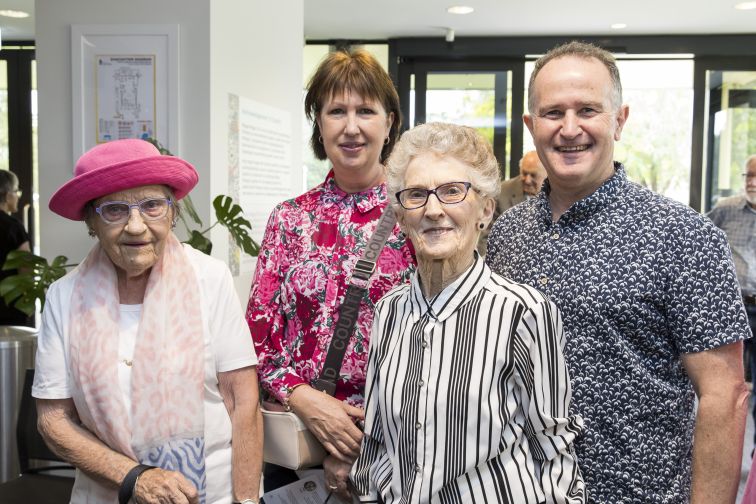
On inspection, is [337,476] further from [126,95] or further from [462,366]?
[126,95]

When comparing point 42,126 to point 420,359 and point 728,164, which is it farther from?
point 728,164

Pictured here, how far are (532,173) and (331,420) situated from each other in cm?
377

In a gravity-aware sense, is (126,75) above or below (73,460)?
above

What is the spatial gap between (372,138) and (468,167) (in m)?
0.45

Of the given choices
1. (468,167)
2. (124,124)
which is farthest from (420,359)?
(124,124)

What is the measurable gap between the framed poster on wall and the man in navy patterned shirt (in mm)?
2523

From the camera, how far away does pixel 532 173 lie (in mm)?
5137

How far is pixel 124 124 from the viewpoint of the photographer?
145 inches

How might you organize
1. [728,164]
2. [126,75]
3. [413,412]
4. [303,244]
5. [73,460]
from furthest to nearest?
[728,164] < [126,75] < [303,244] < [73,460] < [413,412]

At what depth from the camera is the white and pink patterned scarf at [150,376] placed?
1.71 m

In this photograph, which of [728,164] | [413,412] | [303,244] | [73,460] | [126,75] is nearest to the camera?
[413,412]

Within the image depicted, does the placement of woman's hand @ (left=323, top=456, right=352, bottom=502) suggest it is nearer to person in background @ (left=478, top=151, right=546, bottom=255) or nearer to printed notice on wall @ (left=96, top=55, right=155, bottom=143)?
printed notice on wall @ (left=96, top=55, right=155, bottom=143)

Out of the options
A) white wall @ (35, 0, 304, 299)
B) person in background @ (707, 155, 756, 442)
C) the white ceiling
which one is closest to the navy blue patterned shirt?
white wall @ (35, 0, 304, 299)

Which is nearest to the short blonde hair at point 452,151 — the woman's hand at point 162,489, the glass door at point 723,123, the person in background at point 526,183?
the woman's hand at point 162,489
